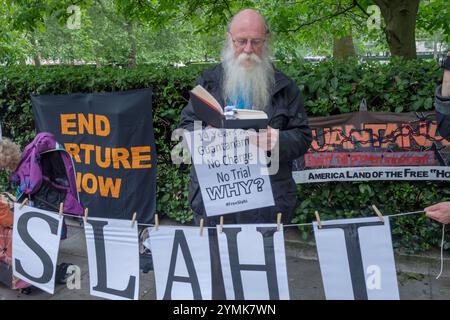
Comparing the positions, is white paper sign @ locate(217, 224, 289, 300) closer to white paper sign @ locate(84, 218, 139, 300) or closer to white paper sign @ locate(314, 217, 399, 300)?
white paper sign @ locate(314, 217, 399, 300)

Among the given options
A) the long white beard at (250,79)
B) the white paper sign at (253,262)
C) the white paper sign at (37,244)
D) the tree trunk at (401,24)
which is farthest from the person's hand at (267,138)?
the tree trunk at (401,24)

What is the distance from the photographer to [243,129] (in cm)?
247

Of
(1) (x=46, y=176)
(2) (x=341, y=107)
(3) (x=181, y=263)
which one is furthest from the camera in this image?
(2) (x=341, y=107)

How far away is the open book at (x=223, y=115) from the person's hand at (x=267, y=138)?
49 mm

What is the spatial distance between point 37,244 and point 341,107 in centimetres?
287

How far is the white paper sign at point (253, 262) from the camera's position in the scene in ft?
8.11

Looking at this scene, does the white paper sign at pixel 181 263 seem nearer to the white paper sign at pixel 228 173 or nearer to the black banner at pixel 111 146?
the white paper sign at pixel 228 173

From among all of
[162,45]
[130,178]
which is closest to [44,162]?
[130,178]

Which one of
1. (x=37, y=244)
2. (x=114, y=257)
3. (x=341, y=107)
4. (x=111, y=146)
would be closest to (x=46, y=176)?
(x=111, y=146)

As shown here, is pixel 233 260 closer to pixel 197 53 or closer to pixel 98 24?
pixel 98 24

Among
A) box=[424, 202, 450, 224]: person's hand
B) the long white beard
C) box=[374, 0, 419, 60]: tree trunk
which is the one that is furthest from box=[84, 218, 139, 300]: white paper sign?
box=[374, 0, 419, 60]: tree trunk

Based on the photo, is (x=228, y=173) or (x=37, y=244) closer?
(x=228, y=173)

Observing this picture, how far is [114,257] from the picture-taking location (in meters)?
2.77

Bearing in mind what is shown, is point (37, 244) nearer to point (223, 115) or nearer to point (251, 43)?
point (223, 115)
